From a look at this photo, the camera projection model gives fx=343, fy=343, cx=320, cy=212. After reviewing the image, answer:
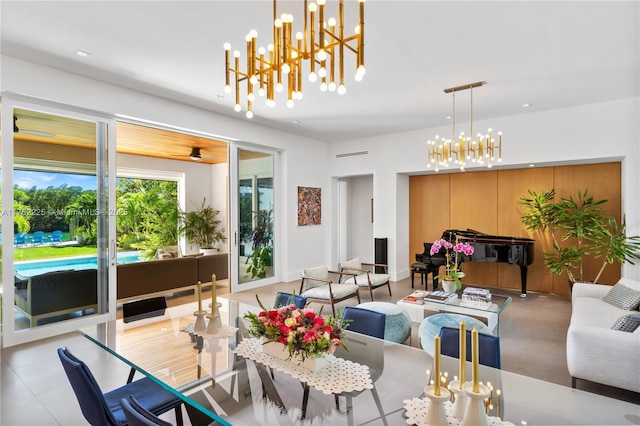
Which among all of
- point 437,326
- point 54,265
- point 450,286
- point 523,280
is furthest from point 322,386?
point 523,280

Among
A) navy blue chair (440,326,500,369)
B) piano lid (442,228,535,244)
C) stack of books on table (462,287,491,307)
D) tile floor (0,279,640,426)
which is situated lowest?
tile floor (0,279,640,426)

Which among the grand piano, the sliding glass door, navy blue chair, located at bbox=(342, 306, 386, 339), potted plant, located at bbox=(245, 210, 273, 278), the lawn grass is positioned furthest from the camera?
potted plant, located at bbox=(245, 210, 273, 278)

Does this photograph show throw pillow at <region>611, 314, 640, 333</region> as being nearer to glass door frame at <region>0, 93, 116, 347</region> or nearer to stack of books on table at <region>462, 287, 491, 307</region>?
stack of books on table at <region>462, 287, 491, 307</region>

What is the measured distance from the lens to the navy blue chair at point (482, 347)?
1907 millimetres

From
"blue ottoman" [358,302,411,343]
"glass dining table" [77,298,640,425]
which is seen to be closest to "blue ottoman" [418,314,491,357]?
"blue ottoman" [358,302,411,343]

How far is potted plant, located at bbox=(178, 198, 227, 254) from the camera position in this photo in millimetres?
8766

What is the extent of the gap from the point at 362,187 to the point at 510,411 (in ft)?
25.5

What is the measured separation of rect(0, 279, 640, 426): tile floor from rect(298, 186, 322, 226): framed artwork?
382 cm

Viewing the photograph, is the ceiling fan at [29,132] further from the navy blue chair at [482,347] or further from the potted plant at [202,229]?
the navy blue chair at [482,347]

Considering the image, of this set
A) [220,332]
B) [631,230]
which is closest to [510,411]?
[220,332]

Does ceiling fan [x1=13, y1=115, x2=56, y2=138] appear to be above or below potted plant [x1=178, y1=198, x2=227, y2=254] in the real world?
above

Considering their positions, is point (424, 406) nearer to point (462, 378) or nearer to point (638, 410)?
point (462, 378)

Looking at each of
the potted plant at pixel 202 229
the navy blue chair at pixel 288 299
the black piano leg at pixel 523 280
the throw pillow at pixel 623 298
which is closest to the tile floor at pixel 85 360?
the throw pillow at pixel 623 298

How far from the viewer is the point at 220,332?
2.34 metres
